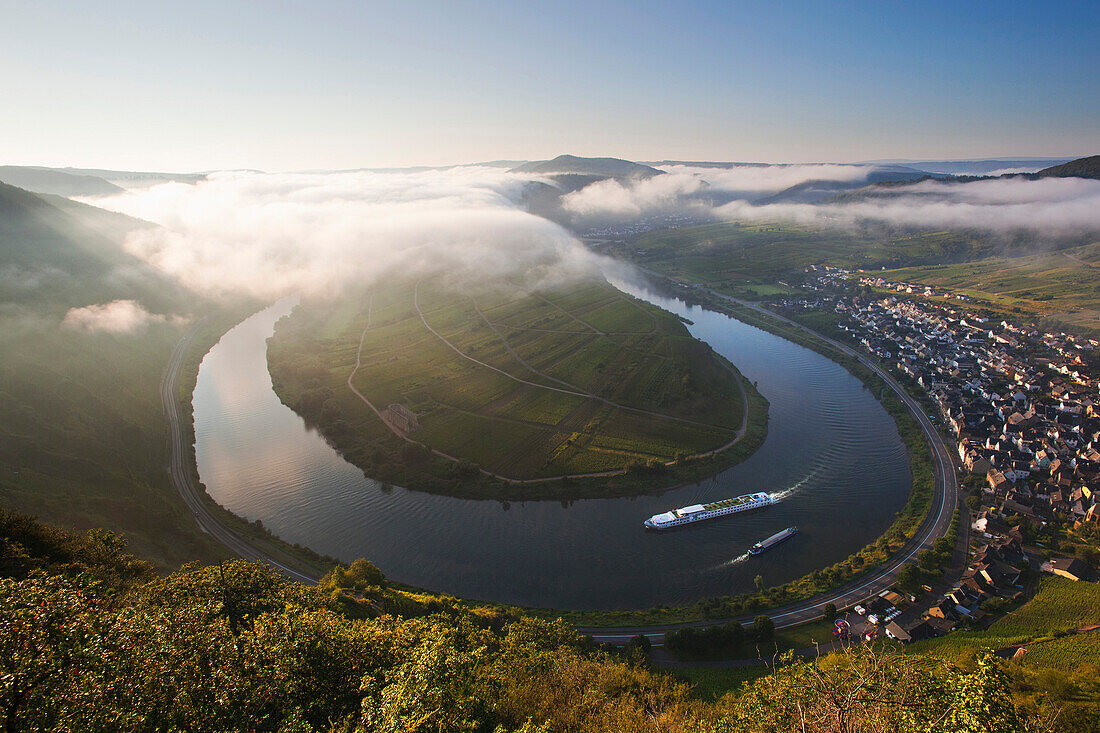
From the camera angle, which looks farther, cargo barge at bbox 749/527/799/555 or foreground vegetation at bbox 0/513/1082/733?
cargo barge at bbox 749/527/799/555

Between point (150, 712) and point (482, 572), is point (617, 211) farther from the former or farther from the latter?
point (150, 712)

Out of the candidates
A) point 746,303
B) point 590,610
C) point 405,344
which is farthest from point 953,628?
point 746,303

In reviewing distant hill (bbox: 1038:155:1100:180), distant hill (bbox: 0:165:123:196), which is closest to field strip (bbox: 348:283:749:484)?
distant hill (bbox: 0:165:123:196)

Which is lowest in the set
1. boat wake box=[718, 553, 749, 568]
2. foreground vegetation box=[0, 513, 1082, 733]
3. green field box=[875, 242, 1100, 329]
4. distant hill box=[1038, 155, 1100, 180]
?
Result: boat wake box=[718, 553, 749, 568]

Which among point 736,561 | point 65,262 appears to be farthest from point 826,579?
point 65,262

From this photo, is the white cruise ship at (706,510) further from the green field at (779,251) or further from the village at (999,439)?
the green field at (779,251)

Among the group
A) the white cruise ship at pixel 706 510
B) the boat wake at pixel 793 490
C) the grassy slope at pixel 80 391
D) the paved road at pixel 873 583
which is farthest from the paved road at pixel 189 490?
the boat wake at pixel 793 490

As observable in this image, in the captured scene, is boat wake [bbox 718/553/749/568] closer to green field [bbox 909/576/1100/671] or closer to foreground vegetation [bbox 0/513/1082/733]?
green field [bbox 909/576/1100/671]
